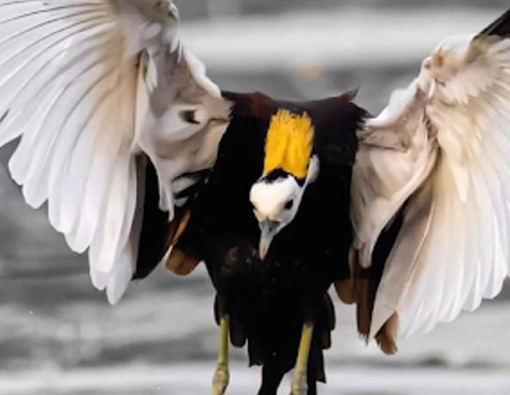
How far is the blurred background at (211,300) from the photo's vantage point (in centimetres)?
311

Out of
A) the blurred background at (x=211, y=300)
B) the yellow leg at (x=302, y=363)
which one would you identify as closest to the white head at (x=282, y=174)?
the yellow leg at (x=302, y=363)

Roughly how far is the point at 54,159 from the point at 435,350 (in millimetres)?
1361

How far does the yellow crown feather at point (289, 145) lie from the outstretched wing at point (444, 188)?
9cm

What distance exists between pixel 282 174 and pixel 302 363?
11.9 inches

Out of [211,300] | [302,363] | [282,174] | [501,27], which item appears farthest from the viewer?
[211,300]

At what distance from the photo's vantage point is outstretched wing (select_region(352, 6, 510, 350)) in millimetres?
1933

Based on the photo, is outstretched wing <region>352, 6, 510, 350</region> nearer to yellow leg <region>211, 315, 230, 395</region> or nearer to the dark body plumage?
the dark body plumage

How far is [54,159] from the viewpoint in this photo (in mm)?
2061

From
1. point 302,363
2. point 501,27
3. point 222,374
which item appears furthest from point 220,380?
point 501,27

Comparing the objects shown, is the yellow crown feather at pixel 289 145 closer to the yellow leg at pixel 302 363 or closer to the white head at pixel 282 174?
the white head at pixel 282 174

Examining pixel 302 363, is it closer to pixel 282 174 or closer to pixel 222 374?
pixel 222 374

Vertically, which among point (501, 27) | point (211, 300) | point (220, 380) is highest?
point (501, 27)

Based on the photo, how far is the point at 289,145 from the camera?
2.02 m

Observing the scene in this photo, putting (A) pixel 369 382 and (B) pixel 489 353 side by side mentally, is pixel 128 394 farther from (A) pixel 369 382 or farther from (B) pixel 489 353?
(B) pixel 489 353
